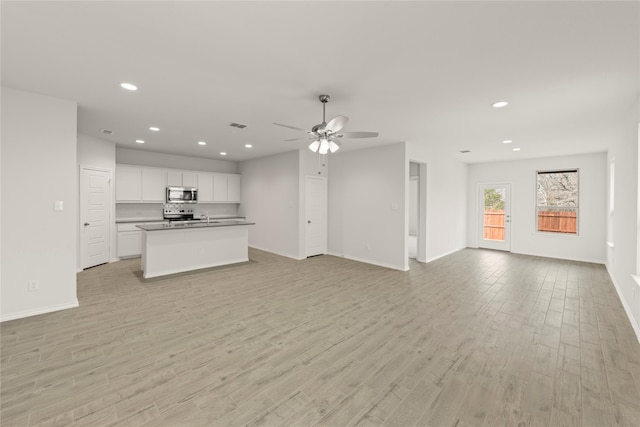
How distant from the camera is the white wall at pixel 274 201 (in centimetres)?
683

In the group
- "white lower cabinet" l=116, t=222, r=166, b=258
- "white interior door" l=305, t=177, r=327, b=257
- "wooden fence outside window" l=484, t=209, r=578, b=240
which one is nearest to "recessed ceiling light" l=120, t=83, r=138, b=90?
"white interior door" l=305, t=177, r=327, b=257

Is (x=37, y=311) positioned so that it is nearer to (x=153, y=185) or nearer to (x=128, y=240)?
(x=128, y=240)

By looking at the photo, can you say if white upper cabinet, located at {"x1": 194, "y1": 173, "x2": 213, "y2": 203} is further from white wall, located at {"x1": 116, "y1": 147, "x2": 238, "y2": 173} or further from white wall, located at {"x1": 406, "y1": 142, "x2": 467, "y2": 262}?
white wall, located at {"x1": 406, "y1": 142, "x2": 467, "y2": 262}

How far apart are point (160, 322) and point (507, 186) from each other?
351 inches

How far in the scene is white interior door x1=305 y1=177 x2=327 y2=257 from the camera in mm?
6875

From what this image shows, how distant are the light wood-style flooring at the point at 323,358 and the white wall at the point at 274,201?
256 centimetres

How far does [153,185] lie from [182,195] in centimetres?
73

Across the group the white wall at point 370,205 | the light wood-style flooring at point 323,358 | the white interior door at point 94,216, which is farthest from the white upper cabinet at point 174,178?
the white wall at point 370,205

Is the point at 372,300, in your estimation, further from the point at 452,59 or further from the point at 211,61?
the point at 211,61

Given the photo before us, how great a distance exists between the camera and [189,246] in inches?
217

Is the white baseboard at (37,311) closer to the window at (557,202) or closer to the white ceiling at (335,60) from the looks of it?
the white ceiling at (335,60)

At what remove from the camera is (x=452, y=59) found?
2.40 m

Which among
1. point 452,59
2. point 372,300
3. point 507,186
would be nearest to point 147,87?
point 452,59

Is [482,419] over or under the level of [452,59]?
under
